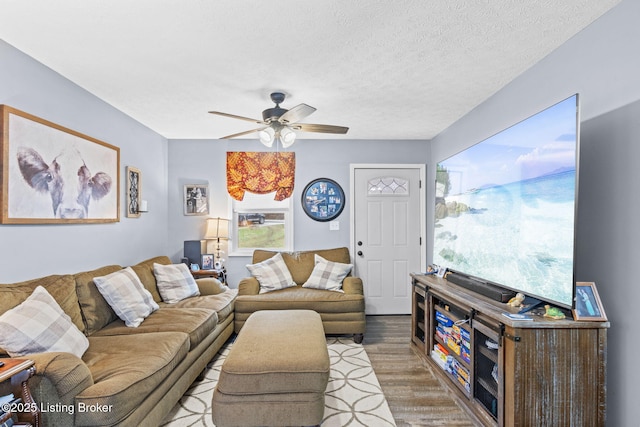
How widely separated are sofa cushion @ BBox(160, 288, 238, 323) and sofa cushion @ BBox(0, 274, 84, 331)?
0.87 metres

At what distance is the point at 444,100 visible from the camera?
10.5 ft

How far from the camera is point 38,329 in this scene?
1861mm

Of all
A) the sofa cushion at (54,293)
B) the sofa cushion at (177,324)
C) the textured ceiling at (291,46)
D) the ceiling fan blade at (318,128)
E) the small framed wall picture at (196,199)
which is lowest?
the sofa cushion at (177,324)

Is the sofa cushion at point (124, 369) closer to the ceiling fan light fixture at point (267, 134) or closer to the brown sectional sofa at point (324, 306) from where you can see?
the brown sectional sofa at point (324, 306)

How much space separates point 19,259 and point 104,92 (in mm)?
1537

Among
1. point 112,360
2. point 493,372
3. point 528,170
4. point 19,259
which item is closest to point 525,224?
point 528,170

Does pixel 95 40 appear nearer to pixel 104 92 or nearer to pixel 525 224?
pixel 104 92

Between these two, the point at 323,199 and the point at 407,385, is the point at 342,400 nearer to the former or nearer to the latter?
the point at 407,385

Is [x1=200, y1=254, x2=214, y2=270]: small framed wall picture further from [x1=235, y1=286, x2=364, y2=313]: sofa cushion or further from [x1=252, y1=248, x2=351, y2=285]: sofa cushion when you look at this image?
[x1=235, y1=286, x2=364, y2=313]: sofa cushion

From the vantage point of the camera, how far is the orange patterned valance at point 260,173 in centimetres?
461

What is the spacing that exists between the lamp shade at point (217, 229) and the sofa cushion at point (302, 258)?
491 mm

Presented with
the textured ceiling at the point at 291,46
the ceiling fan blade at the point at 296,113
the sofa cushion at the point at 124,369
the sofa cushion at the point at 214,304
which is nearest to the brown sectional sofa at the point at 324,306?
the sofa cushion at the point at 214,304

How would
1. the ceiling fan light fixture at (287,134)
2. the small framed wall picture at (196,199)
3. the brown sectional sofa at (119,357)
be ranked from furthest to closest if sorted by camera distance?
the small framed wall picture at (196,199), the ceiling fan light fixture at (287,134), the brown sectional sofa at (119,357)

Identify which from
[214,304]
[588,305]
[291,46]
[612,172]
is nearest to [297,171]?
[214,304]
